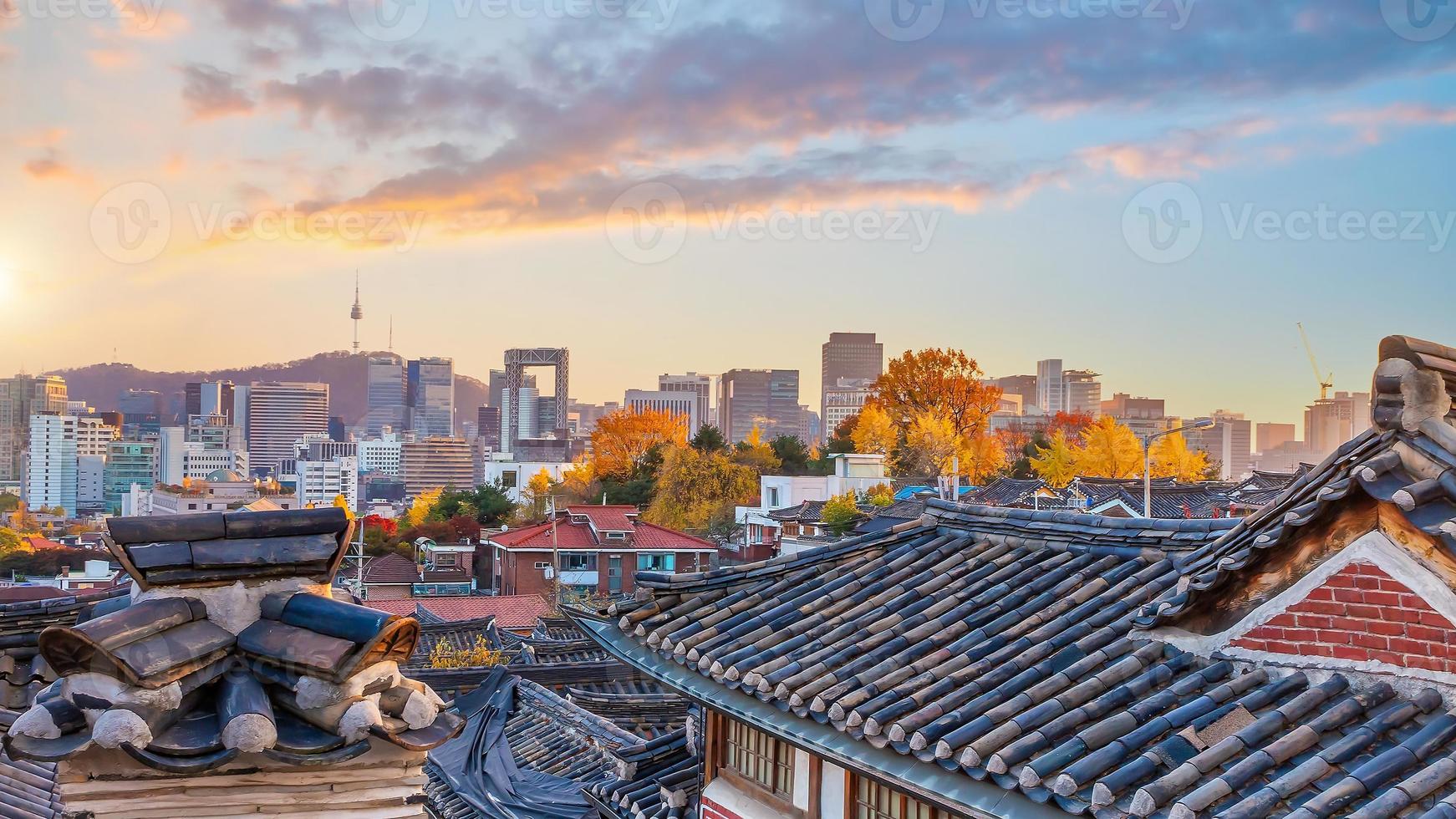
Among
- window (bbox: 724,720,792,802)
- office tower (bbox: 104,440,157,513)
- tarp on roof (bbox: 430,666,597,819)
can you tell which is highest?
window (bbox: 724,720,792,802)

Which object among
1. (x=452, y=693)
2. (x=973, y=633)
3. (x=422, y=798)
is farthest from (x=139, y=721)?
(x=452, y=693)

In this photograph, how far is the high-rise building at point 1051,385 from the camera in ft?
503

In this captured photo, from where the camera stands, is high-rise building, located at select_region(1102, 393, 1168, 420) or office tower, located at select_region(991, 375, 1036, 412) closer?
high-rise building, located at select_region(1102, 393, 1168, 420)

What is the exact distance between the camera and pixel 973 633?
21.9ft

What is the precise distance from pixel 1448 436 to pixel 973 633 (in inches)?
111

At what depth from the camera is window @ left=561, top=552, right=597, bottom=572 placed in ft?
178

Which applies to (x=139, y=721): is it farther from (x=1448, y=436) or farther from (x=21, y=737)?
(x=1448, y=436)

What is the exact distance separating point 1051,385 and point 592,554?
115m

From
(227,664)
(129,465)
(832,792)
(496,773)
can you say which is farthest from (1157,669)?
(129,465)

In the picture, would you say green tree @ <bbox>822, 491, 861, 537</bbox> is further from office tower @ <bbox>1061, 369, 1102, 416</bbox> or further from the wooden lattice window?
office tower @ <bbox>1061, 369, 1102, 416</bbox>

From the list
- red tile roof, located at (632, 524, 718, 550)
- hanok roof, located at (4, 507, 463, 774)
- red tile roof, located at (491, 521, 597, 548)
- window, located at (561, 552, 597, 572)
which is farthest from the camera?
red tile roof, located at (632, 524, 718, 550)

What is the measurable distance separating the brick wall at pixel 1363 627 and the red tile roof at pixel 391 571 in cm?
5055

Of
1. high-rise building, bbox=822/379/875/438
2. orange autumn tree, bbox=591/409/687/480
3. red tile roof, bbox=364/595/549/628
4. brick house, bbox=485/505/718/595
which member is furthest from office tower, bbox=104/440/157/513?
red tile roof, bbox=364/595/549/628

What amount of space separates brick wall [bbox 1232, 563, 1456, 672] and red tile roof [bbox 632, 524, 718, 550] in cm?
5046
